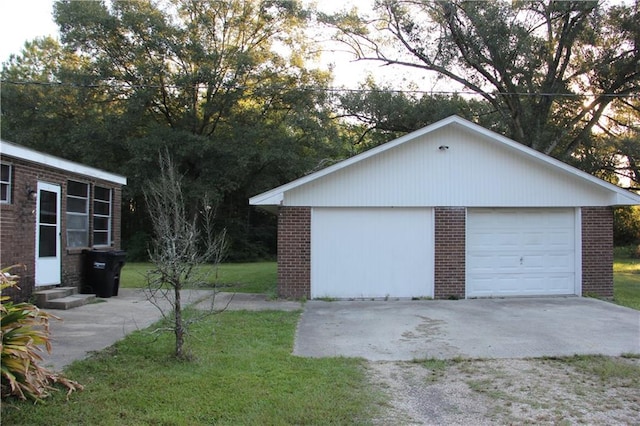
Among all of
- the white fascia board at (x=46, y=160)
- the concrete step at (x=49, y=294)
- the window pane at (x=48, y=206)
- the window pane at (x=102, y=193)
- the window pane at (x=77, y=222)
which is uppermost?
the white fascia board at (x=46, y=160)

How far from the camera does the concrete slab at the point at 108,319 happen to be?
21.6 feet

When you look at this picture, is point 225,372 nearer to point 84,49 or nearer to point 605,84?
point 605,84

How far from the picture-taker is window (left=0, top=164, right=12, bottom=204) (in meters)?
9.22

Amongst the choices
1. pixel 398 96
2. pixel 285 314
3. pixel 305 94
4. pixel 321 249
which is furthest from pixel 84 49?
pixel 285 314

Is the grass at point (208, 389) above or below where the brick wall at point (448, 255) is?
below

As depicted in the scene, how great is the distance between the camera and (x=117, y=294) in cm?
1241

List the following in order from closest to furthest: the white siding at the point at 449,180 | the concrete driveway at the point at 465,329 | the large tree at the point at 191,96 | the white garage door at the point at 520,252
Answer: the concrete driveway at the point at 465,329 → the white siding at the point at 449,180 → the white garage door at the point at 520,252 → the large tree at the point at 191,96

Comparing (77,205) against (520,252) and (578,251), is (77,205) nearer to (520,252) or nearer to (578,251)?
(520,252)

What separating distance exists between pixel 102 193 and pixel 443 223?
29.4 feet

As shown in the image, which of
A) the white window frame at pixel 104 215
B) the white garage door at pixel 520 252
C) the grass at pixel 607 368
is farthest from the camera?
the white window frame at pixel 104 215

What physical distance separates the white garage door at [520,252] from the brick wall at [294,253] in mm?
3951

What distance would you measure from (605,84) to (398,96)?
8851 mm

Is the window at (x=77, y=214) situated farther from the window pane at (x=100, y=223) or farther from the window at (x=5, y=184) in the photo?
the window at (x=5, y=184)

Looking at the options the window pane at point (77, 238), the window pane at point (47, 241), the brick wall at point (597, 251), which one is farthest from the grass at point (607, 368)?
the window pane at point (77, 238)
